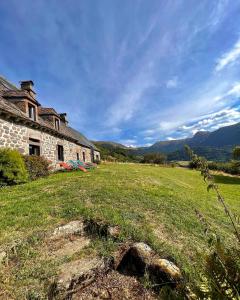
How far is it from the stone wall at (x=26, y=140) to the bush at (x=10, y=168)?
1.34 meters

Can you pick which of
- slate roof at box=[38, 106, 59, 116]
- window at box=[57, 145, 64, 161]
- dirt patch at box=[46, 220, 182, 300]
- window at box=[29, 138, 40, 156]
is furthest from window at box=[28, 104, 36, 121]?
dirt patch at box=[46, 220, 182, 300]

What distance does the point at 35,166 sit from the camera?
12.2 metres

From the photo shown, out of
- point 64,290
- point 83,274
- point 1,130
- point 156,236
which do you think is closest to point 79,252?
point 83,274

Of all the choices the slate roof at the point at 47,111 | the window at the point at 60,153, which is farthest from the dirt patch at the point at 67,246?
the slate roof at the point at 47,111

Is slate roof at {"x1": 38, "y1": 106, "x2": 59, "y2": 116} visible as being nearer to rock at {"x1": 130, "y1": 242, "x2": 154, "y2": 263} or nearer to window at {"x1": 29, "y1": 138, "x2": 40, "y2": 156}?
window at {"x1": 29, "y1": 138, "x2": 40, "y2": 156}

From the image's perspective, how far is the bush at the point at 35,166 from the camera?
38.4 ft

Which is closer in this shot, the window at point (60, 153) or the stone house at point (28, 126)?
the stone house at point (28, 126)

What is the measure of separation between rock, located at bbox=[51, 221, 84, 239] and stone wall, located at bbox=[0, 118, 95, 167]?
309 inches

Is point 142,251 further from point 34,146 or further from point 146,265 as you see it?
point 34,146

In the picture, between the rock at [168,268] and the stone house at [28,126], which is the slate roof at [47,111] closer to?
the stone house at [28,126]

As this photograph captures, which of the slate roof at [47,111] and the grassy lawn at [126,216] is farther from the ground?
the slate roof at [47,111]

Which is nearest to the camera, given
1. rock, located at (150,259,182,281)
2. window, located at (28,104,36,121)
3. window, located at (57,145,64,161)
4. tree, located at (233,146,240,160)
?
rock, located at (150,259,182,281)

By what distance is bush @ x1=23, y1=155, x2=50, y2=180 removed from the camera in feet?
38.4

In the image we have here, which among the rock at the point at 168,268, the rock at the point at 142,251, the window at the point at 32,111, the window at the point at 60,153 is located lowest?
the rock at the point at 168,268
